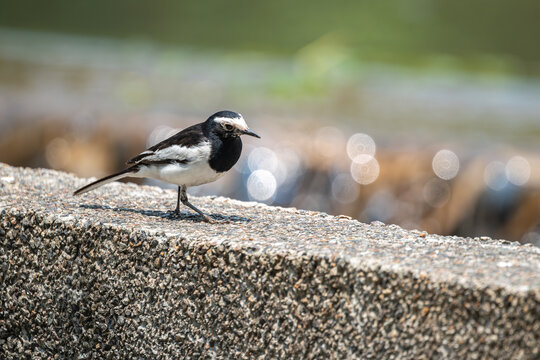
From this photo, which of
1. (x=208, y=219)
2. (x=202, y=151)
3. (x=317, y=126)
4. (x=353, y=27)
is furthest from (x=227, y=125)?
(x=353, y=27)

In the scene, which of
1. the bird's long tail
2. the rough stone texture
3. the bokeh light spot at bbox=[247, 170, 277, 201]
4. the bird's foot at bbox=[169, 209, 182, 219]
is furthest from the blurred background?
the rough stone texture

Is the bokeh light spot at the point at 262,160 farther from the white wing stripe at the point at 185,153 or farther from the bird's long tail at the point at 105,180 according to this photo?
the white wing stripe at the point at 185,153

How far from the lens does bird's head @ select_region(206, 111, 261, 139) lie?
13.7 feet

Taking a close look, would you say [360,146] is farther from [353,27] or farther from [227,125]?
[353,27]

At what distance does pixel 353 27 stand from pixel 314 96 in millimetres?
5555

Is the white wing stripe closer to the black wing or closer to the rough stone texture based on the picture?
the black wing

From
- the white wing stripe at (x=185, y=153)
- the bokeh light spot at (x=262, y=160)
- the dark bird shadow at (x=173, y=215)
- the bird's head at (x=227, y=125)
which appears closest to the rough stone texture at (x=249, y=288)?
the dark bird shadow at (x=173, y=215)

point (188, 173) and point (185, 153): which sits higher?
point (185, 153)

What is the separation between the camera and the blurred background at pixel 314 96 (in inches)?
368

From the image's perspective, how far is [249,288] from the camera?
10.8 ft

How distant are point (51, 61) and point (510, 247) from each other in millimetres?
17200

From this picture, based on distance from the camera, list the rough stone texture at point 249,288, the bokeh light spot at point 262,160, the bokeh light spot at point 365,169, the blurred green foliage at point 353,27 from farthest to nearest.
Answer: the blurred green foliage at point 353,27 → the bokeh light spot at point 262,160 → the bokeh light spot at point 365,169 → the rough stone texture at point 249,288

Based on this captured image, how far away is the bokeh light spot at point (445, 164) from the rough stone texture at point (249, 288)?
5.44 metres

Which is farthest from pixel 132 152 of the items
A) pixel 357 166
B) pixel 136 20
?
pixel 136 20
